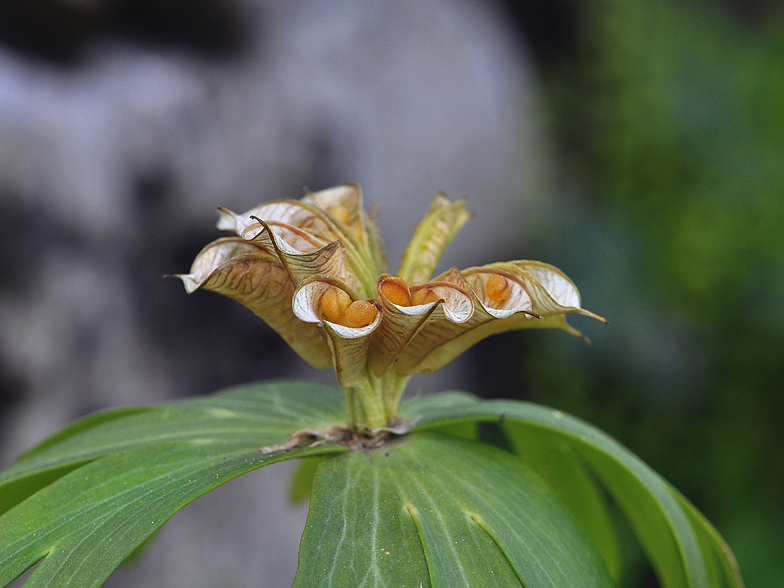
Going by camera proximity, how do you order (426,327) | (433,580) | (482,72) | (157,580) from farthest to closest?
1. (482,72)
2. (157,580)
3. (426,327)
4. (433,580)

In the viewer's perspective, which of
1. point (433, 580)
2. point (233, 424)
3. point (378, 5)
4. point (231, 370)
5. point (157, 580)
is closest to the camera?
point (433, 580)

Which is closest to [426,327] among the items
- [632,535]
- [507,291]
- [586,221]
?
[507,291]

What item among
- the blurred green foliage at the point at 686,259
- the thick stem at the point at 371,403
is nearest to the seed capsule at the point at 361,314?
the thick stem at the point at 371,403

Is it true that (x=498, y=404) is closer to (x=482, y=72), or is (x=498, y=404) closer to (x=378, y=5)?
(x=378, y=5)

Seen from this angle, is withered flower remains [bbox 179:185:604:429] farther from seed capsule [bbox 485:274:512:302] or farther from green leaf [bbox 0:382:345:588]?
green leaf [bbox 0:382:345:588]

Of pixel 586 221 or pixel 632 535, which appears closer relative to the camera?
pixel 632 535

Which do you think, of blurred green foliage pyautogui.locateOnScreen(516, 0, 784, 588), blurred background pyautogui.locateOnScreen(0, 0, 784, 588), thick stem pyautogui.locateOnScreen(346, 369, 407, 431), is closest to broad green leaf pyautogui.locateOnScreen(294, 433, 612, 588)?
thick stem pyautogui.locateOnScreen(346, 369, 407, 431)

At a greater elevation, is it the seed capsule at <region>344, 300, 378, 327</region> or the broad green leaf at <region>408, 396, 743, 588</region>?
the seed capsule at <region>344, 300, 378, 327</region>

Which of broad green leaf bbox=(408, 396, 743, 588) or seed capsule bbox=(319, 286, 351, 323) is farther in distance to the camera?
broad green leaf bbox=(408, 396, 743, 588)
